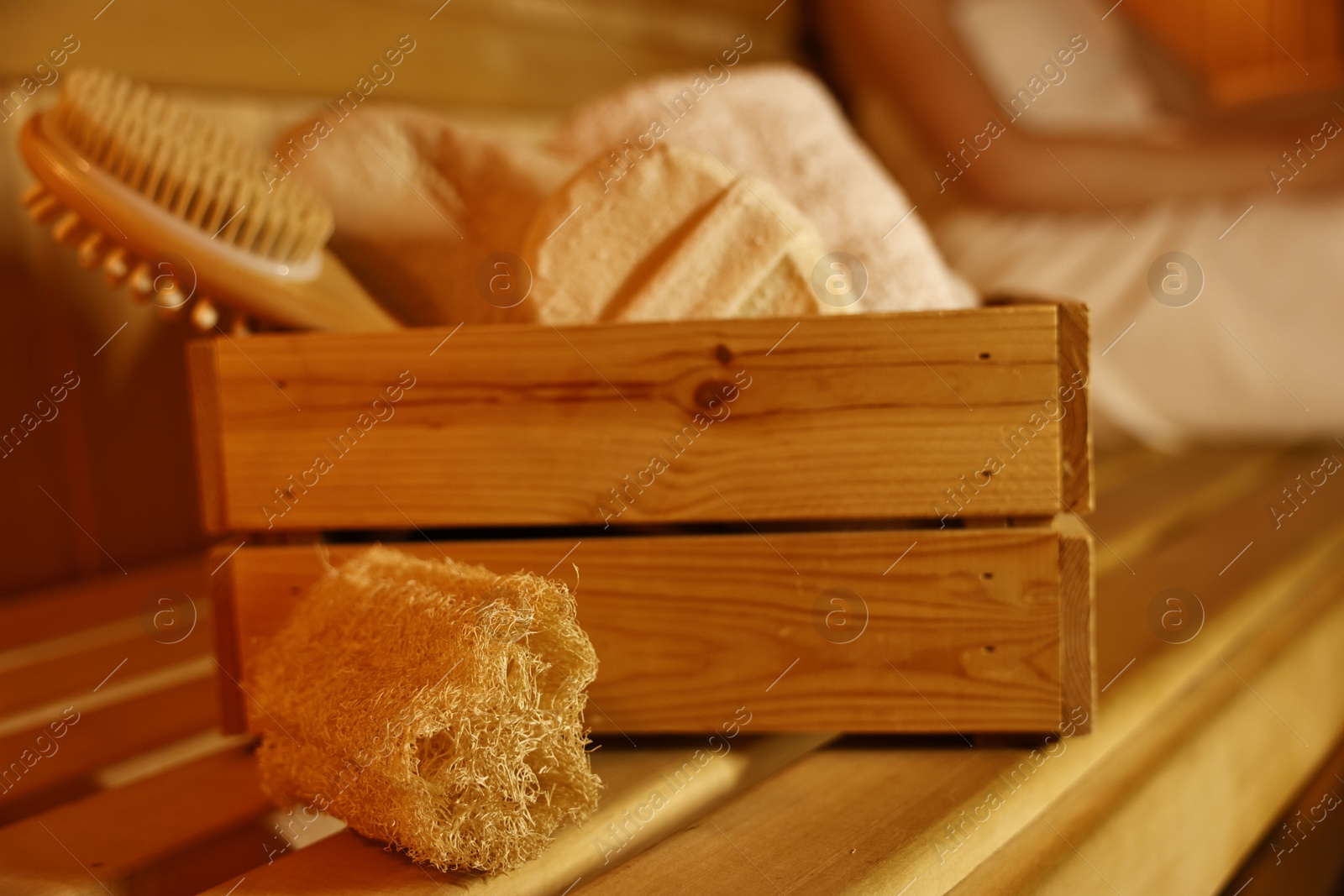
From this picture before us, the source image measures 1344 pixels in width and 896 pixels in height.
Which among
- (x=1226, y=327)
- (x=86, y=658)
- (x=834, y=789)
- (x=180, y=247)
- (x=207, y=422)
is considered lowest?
(x=86, y=658)

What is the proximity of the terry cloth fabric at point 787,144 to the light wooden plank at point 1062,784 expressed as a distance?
34 centimetres

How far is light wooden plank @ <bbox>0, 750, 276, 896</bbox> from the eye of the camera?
0.50 metres

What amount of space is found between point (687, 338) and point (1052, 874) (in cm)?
34

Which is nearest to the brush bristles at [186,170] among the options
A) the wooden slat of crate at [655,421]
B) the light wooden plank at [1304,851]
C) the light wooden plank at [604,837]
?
the wooden slat of crate at [655,421]

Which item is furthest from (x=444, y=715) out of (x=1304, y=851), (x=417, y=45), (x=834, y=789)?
(x=417, y=45)

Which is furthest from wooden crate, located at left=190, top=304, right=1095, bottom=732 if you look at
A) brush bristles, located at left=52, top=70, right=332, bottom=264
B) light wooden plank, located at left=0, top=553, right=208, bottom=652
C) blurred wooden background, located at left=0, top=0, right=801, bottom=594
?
blurred wooden background, located at left=0, top=0, right=801, bottom=594

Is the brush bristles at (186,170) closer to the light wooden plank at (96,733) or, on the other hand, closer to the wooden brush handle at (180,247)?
the wooden brush handle at (180,247)

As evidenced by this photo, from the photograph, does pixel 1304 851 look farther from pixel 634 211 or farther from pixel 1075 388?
pixel 634 211

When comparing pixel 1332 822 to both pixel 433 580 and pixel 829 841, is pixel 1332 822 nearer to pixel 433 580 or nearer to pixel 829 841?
pixel 829 841

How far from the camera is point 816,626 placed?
0.59 meters

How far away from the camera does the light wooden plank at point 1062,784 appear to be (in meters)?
0.48

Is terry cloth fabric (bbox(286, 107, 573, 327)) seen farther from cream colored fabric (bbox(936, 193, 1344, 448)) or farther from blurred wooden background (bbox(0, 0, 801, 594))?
cream colored fabric (bbox(936, 193, 1344, 448))

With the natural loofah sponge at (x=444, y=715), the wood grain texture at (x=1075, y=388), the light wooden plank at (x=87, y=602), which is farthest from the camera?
the light wooden plank at (x=87, y=602)

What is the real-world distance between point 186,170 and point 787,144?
59 cm
